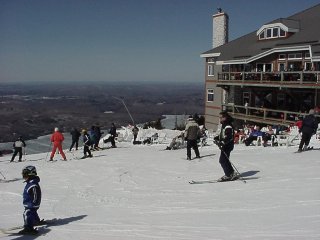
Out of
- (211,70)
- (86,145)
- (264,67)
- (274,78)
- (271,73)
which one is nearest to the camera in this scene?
(86,145)

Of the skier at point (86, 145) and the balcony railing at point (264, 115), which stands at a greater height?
the balcony railing at point (264, 115)

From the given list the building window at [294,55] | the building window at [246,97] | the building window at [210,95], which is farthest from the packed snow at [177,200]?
the building window at [210,95]

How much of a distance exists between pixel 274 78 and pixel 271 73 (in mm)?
475

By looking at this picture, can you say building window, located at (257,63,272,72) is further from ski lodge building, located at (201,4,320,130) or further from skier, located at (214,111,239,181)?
skier, located at (214,111,239,181)

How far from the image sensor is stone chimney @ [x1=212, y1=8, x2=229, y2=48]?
4231 centimetres

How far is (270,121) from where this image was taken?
26.9m

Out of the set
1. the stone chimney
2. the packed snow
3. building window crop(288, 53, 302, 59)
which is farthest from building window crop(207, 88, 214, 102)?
the packed snow

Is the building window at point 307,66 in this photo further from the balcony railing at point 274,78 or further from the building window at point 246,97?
the building window at point 246,97

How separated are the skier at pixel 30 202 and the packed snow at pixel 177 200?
204mm

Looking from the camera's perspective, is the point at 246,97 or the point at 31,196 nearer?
the point at 31,196

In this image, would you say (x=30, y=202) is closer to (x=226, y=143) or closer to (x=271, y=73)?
(x=226, y=143)

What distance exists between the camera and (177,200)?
9.37 m

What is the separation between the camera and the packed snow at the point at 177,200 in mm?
6883

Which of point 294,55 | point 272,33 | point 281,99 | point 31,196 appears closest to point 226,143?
point 31,196
